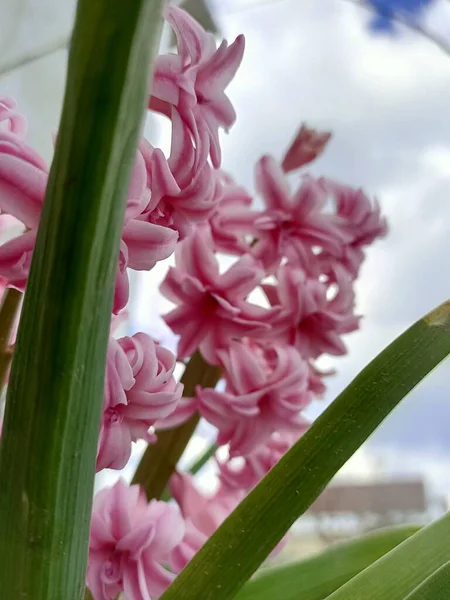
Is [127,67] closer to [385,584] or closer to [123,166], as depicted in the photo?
[123,166]

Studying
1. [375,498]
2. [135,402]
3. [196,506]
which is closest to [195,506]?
[196,506]

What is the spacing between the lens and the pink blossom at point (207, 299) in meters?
0.26

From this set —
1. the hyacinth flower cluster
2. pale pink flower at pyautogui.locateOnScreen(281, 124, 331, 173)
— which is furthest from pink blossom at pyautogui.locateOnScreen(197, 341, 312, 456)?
pale pink flower at pyautogui.locateOnScreen(281, 124, 331, 173)

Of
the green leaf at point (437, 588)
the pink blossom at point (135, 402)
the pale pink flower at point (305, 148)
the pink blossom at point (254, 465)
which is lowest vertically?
the green leaf at point (437, 588)

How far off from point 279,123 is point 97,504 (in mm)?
397

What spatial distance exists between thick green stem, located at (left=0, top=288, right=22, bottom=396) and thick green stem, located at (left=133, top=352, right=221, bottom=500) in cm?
8

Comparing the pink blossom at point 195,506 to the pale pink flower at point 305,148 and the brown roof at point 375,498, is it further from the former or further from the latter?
the brown roof at point 375,498

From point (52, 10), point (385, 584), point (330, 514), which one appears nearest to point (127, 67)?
point (385, 584)

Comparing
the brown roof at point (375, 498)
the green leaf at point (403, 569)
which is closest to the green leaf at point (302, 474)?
the green leaf at point (403, 569)

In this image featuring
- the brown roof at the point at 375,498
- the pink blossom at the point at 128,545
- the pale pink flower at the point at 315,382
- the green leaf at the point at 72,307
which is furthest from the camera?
the brown roof at the point at 375,498

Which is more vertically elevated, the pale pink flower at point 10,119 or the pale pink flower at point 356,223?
the pale pink flower at point 356,223

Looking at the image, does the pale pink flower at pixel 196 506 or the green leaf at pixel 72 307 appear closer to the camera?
the green leaf at pixel 72 307

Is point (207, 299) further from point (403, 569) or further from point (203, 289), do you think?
point (403, 569)

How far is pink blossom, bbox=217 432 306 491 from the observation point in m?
0.30
